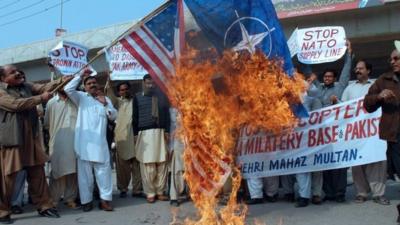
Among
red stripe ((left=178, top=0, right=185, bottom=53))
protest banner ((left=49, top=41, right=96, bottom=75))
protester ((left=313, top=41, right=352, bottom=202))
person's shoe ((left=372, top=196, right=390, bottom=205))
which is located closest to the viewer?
red stripe ((left=178, top=0, right=185, bottom=53))

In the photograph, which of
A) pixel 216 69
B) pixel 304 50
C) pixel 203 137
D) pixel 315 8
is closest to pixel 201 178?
pixel 203 137

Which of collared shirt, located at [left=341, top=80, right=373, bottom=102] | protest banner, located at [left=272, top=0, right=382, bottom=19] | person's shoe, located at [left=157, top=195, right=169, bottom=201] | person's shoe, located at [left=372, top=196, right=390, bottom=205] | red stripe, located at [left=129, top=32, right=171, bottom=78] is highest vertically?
protest banner, located at [left=272, top=0, right=382, bottom=19]

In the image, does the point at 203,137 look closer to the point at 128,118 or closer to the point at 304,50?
the point at 128,118

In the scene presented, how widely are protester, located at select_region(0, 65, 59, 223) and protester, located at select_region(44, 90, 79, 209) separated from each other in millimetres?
439

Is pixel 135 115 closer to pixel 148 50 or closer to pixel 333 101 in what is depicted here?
pixel 148 50

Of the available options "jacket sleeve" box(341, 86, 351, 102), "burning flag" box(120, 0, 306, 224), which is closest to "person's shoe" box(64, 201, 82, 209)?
"burning flag" box(120, 0, 306, 224)

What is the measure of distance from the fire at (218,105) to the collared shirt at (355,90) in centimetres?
169

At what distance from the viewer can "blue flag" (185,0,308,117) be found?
6.08m

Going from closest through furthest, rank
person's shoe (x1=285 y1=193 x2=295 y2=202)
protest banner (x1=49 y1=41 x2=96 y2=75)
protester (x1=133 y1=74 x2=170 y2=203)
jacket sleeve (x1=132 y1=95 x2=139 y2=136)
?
person's shoe (x1=285 y1=193 x2=295 y2=202) → protester (x1=133 y1=74 x2=170 y2=203) → jacket sleeve (x1=132 y1=95 x2=139 y2=136) → protest banner (x1=49 y1=41 x2=96 y2=75)

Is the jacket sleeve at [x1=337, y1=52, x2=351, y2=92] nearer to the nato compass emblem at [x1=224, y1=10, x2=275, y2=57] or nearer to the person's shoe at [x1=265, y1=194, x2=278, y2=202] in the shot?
the person's shoe at [x1=265, y1=194, x2=278, y2=202]

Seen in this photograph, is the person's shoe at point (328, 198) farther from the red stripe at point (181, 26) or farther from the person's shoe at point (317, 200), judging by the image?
the red stripe at point (181, 26)

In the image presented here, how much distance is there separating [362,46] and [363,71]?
1648 centimetres

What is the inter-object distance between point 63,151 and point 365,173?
4.33 metres

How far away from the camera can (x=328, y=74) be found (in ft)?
25.3
